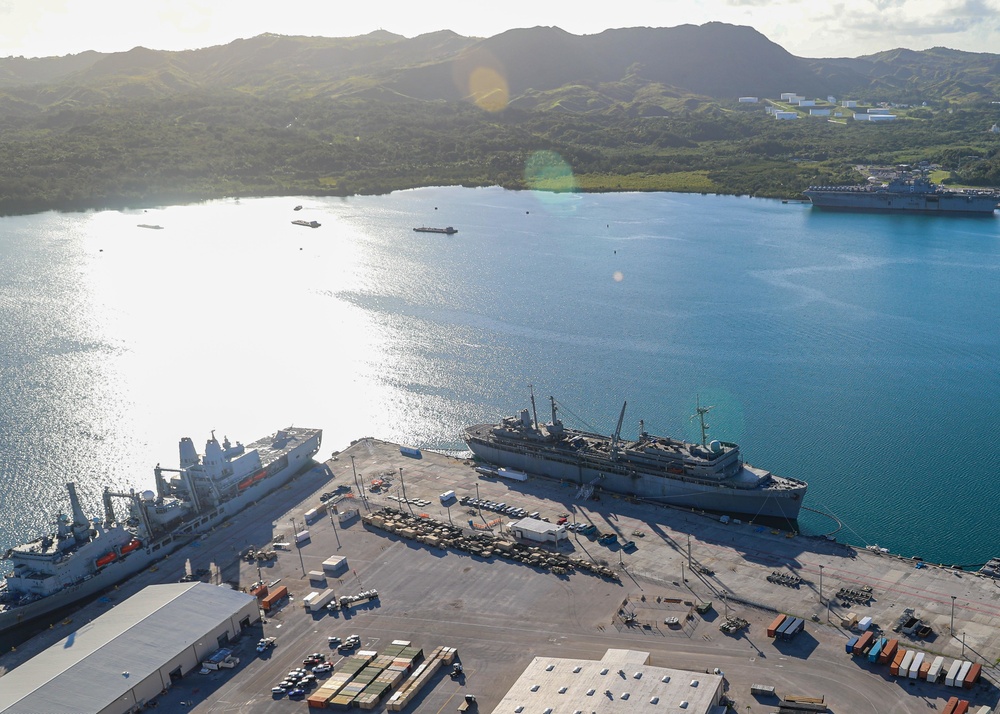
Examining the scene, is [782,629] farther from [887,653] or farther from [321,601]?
[321,601]

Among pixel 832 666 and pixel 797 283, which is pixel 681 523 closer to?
pixel 832 666

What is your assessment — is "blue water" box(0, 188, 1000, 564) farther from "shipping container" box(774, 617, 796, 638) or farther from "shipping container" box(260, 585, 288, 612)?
"shipping container" box(260, 585, 288, 612)

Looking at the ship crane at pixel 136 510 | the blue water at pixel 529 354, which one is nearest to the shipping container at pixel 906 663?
the blue water at pixel 529 354

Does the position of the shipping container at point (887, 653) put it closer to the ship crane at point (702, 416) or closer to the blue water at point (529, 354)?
the blue water at point (529, 354)

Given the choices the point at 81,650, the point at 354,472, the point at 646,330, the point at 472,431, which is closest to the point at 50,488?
the point at 354,472

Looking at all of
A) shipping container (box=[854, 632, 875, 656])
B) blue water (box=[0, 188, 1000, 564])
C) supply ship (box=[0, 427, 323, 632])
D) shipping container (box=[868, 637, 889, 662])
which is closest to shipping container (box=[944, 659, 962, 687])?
shipping container (box=[868, 637, 889, 662])

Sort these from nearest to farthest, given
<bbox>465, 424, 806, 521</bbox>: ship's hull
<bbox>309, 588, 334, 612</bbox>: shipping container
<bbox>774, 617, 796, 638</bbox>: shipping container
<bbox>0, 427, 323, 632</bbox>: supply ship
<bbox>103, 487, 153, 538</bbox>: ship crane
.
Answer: <bbox>774, 617, 796, 638</bbox>: shipping container, <bbox>309, 588, 334, 612</bbox>: shipping container, <bbox>0, 427, 323, 632</bbox>: supply ship, <bbox>103, 487, 153, 538</bbox>: ship crane, <bbox>465, 424, 806, 521</bbox>: ship's hull
